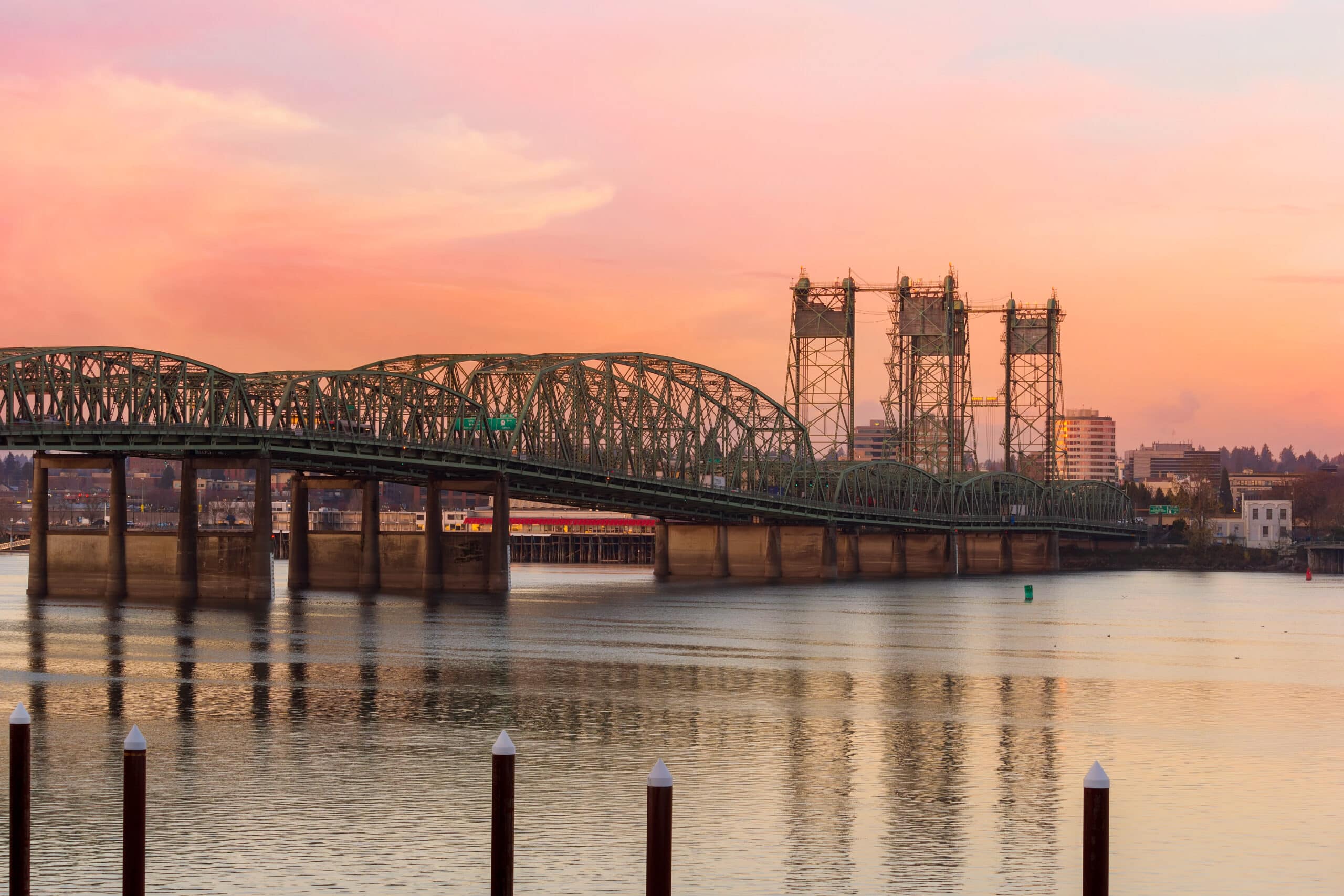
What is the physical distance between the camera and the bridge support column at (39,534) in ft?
397

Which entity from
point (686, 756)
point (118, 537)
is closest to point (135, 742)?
point (686, 756)

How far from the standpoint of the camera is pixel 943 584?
19612 centimetres

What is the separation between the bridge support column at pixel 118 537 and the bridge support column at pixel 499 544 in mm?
31404

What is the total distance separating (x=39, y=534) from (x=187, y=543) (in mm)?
13999

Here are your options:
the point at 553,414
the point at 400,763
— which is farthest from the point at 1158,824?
the point at 553,414

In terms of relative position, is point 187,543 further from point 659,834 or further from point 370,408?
point 659,834

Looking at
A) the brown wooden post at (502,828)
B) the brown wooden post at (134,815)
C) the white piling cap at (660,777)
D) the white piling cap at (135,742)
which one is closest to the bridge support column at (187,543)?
the brown wooden post at (134,815)

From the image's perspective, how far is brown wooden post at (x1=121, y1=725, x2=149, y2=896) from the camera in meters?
21.1

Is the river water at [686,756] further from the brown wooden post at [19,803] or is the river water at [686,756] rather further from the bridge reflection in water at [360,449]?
the bridge reflection in water at [360,449]

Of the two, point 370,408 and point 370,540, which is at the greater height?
point 370,408

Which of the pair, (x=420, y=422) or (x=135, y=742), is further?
(x=420, y=422)

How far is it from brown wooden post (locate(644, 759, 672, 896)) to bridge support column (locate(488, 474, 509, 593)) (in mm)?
122363

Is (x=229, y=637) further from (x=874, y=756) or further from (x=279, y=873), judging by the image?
(x=279, y=873)

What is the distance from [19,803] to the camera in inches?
910
